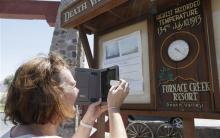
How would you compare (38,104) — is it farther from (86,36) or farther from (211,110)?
(86,36)

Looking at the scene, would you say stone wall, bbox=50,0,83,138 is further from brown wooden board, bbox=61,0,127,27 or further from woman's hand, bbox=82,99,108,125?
woman's hand, bbox=82,99,108,125

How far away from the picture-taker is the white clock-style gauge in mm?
1394

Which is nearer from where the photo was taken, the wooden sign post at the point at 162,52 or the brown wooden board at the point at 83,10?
the wooden sign post at the point at 162,52

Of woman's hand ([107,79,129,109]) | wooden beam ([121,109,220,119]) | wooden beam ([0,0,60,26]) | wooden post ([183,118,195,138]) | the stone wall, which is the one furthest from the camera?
wooden beam ([0,0,60,26])

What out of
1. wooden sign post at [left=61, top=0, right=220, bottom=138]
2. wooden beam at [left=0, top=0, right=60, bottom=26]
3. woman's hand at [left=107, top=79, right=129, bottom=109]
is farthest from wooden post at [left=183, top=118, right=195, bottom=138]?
wooden beam at [left=0, top=0, right=60, bottom=26]

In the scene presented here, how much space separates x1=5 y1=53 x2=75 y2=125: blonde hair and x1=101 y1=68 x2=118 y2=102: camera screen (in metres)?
0.42

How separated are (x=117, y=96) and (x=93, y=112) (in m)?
0.24

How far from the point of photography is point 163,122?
17.4ft

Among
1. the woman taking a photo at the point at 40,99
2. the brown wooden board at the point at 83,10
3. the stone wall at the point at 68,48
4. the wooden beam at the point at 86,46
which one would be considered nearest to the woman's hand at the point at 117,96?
the woman taking a photo at the point at 40,99

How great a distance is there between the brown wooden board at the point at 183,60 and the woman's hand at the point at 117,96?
363mm

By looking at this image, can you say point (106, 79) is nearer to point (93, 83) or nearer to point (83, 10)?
point (93, 83)

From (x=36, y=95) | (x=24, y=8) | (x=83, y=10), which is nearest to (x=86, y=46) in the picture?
(x=83, y=10)

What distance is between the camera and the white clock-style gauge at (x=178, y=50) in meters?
1.39

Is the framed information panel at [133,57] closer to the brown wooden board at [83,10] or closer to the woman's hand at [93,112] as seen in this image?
the brown wooden board at [83,10]
